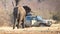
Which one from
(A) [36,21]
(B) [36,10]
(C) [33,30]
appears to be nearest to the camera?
(C) [33,30]

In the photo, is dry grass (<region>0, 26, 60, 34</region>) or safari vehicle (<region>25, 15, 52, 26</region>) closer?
dry grass (<region>0, 26, 60, 34</region>)

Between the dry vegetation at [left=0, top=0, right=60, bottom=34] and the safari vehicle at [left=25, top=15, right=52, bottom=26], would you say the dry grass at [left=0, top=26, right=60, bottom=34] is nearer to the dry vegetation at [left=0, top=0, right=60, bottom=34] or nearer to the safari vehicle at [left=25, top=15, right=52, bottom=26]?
the dry vegetation at [left=0, top=0, right=60, bottom=34]

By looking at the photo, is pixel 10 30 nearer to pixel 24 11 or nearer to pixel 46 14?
pixel 24 11

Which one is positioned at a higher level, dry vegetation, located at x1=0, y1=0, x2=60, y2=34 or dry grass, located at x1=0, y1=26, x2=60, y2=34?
dry vegetation, located at x1=0, y1=0, x2=60, y2=34

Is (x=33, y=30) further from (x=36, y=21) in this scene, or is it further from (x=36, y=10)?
(x=36, y=10)

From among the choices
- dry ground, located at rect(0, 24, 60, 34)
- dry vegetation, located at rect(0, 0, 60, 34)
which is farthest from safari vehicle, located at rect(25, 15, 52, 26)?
dry ground, located at rect(0, 24, 60, 34)

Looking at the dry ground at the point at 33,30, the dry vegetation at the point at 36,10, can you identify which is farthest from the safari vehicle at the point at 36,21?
the dry ground at the point at 33,30

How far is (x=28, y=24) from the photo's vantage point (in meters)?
6.18

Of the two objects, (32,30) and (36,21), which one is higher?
(36,21)

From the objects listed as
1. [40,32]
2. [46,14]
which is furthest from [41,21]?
[40,32]

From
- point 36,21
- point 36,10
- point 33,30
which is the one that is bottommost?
point 33,30

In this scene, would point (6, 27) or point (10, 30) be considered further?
point (6, 27)

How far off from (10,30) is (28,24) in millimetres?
635

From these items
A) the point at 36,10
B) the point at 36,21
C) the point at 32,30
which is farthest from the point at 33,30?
the point at 36,10
